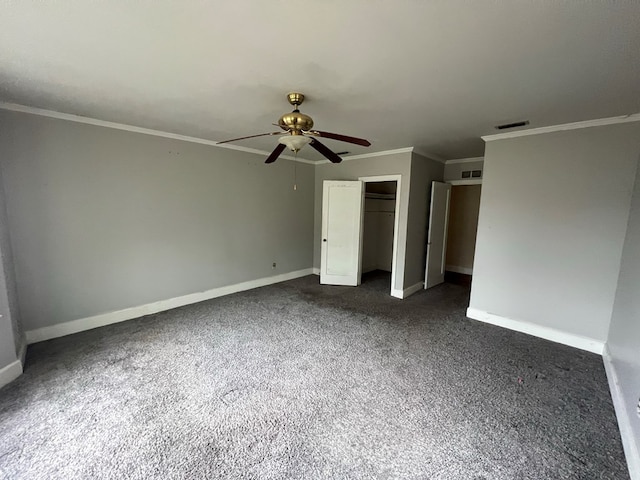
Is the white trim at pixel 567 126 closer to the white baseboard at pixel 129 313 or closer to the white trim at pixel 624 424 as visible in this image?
the white trim at pixel 624 424

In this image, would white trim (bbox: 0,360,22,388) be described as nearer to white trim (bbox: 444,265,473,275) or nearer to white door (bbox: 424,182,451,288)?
white door (bbox: 424,182,451,288)

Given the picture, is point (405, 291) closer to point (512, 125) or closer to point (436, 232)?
point (436, 232)

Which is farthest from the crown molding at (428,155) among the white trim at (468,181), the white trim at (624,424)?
the white trim at (624,424)

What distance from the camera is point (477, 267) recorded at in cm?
376

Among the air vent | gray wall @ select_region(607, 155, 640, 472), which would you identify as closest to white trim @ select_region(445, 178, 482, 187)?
the air vent

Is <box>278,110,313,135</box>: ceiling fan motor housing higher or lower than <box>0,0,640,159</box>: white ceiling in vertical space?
lower

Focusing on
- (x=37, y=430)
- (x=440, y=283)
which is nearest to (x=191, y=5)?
(x=37, y=430)

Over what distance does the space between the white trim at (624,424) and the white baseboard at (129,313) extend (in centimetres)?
450

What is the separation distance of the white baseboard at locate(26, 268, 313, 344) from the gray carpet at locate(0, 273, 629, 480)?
0.14 m

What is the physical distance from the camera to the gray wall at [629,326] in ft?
6.20

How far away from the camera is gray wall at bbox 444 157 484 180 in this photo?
5006mm

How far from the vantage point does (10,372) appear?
7.57 feet

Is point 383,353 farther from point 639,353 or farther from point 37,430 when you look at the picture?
point 37,430

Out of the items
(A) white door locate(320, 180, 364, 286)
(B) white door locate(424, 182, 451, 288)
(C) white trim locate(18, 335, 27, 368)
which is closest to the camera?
(C) white trim locate(18, 335, 27, 368)
